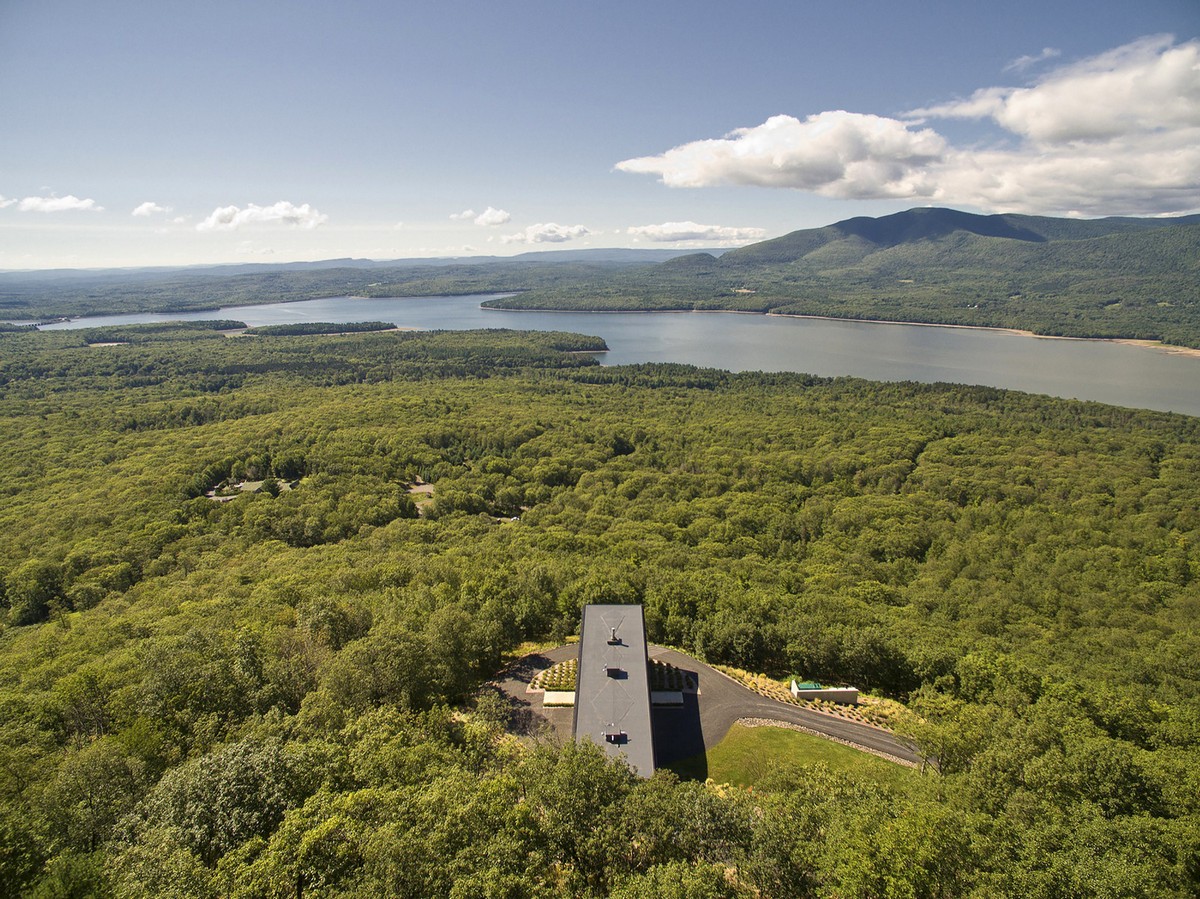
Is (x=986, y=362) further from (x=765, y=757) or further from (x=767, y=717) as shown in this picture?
(x=765, y=757)

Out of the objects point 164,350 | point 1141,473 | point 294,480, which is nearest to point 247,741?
point 294,480

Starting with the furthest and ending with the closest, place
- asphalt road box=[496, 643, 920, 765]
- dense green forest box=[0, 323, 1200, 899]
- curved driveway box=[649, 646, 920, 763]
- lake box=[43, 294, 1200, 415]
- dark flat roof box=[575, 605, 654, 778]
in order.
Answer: lake box=[43, 294, 1200, 415]
curved driveway box=[649, 646, 920, 763]
asphalt road box=[496, 643, 920, 765]
dark flat roof box=[575, 605, 654, 778]
dense green forest box=[0, 323, 1200, 899]

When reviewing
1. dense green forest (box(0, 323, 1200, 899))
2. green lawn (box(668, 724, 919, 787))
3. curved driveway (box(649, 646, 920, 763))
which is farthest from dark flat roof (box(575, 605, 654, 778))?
curved driveway (box(649, 646, 920, 763))

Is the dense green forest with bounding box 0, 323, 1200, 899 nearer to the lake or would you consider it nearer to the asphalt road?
the asphalt road

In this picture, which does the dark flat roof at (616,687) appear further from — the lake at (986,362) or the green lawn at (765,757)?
the lake at (986,362)

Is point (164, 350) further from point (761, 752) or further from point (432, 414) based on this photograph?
point (761, 752)
